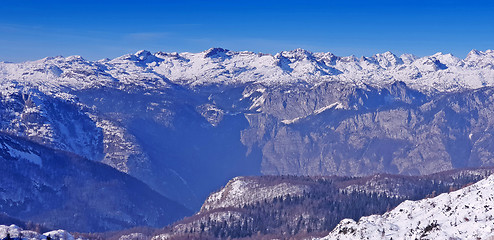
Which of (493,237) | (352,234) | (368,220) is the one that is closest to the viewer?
(493,237)

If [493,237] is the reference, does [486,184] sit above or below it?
above

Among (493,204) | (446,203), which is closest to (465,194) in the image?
(446,203)

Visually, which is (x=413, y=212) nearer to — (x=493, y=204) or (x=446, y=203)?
(x=446, y=203)

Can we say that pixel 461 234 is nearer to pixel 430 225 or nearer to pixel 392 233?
pixel 430 225

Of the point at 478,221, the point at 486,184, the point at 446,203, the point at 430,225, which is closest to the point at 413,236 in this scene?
the point at 430,225

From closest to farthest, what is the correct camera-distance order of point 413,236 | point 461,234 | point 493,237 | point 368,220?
point 493,237
point 461,234
point 413,236
point 368,220

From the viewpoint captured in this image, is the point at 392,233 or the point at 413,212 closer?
the point at 392,233
